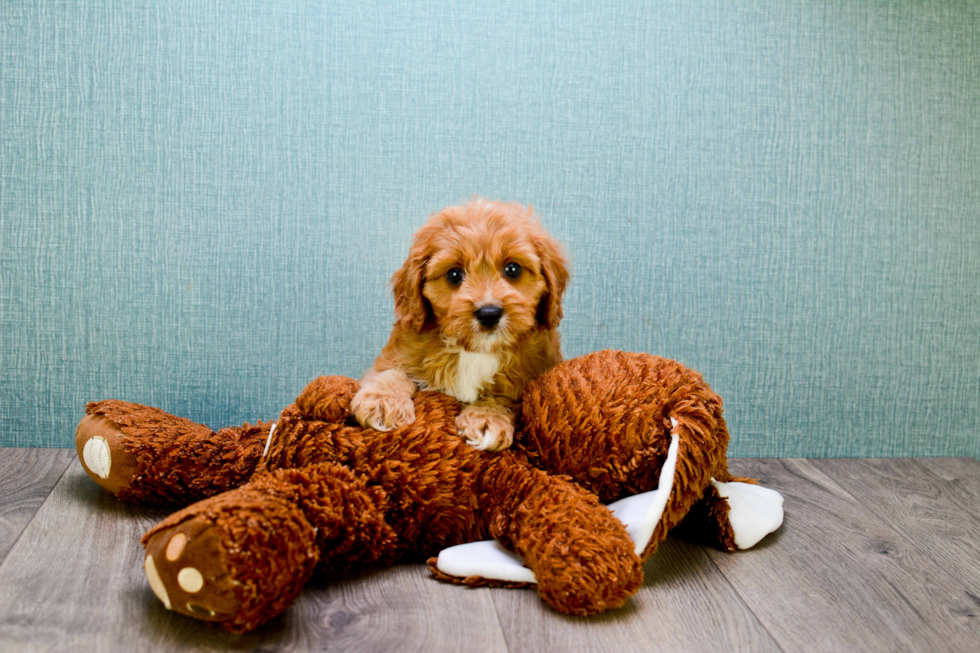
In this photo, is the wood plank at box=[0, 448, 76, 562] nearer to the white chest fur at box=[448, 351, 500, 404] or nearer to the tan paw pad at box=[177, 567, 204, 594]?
the tan paw pad at box=[177, 567, 204, 594]

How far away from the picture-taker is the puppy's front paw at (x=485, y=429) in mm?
1545

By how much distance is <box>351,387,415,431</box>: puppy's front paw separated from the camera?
1.52 metres

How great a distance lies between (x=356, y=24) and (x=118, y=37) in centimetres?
65

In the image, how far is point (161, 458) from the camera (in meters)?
1.77

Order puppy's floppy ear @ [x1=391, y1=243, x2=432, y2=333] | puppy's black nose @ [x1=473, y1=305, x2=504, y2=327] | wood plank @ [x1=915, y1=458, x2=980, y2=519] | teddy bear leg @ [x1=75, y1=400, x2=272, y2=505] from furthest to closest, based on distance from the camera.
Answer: wood plank @ [x1=915, y1=458, x2=980, y2=519] < teddy bear leg @ [x1=75, y1=400, x2=272, y2=505] < puppy's floppy ear @ [x1=391, y1=243, x2=432, y2=333] < puppy's black nose @ [x1=473, y1=305, x2=504, y2=327]

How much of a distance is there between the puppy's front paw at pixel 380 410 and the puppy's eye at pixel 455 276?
0.85 feet

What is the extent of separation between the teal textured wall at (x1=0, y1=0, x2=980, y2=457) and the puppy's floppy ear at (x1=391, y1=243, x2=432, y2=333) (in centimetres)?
61

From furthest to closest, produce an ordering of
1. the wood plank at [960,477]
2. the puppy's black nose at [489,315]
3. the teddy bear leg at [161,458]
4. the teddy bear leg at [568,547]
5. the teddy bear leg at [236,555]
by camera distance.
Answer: the wood plank at [960,477], the teddy bear leg at [161,458], the puppy's black nose at [489,315], the teddy bear leg at [568,547], the teddy bear leg at [236,555]

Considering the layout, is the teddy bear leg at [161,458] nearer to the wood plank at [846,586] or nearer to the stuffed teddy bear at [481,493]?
the stuffed teddy bear at [481,493]

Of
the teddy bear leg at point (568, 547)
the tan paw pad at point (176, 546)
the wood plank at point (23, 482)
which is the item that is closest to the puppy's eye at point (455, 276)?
the teddy bear leg at point (568, 547)

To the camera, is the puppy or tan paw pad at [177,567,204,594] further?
the puppy

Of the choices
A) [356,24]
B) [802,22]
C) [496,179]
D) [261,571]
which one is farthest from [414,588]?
[802,22]

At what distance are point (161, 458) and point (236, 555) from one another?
2.30ft

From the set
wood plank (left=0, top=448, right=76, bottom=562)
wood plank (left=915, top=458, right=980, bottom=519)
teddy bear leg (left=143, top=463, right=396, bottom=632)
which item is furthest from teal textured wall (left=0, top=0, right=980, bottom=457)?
teddy bear leg (left=143, top=463, right=396, bottom=632)
